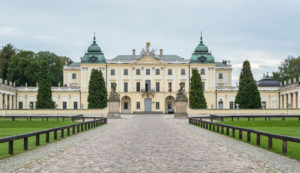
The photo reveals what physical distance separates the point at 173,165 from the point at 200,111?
137 feet

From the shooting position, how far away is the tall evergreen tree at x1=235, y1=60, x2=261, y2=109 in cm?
5244

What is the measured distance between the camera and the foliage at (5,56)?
248ft

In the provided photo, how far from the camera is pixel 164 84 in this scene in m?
79.0

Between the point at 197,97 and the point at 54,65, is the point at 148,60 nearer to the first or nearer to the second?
the point at 197,97

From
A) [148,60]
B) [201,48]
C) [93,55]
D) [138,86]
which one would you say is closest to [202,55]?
[201,48]

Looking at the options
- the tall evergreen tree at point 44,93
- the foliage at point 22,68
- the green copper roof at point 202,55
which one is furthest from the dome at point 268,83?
the foliage at point 22,68

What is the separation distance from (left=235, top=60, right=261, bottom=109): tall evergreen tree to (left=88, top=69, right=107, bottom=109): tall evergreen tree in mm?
22092

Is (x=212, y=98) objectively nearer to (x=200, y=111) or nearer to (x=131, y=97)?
(x=131, y=97)

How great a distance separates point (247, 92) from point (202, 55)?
87.7 ft

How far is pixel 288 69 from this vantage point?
8244 centimetres

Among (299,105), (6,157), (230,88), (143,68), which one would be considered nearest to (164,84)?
(143,68)

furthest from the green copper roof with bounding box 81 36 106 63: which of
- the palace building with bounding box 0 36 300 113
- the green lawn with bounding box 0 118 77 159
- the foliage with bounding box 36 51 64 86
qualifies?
the green lawn with bounding box 0 118 77 159

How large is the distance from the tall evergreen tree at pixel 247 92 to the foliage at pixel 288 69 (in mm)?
27733

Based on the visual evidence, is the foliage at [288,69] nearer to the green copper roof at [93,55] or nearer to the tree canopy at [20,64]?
the green copper roof at [93,55]
